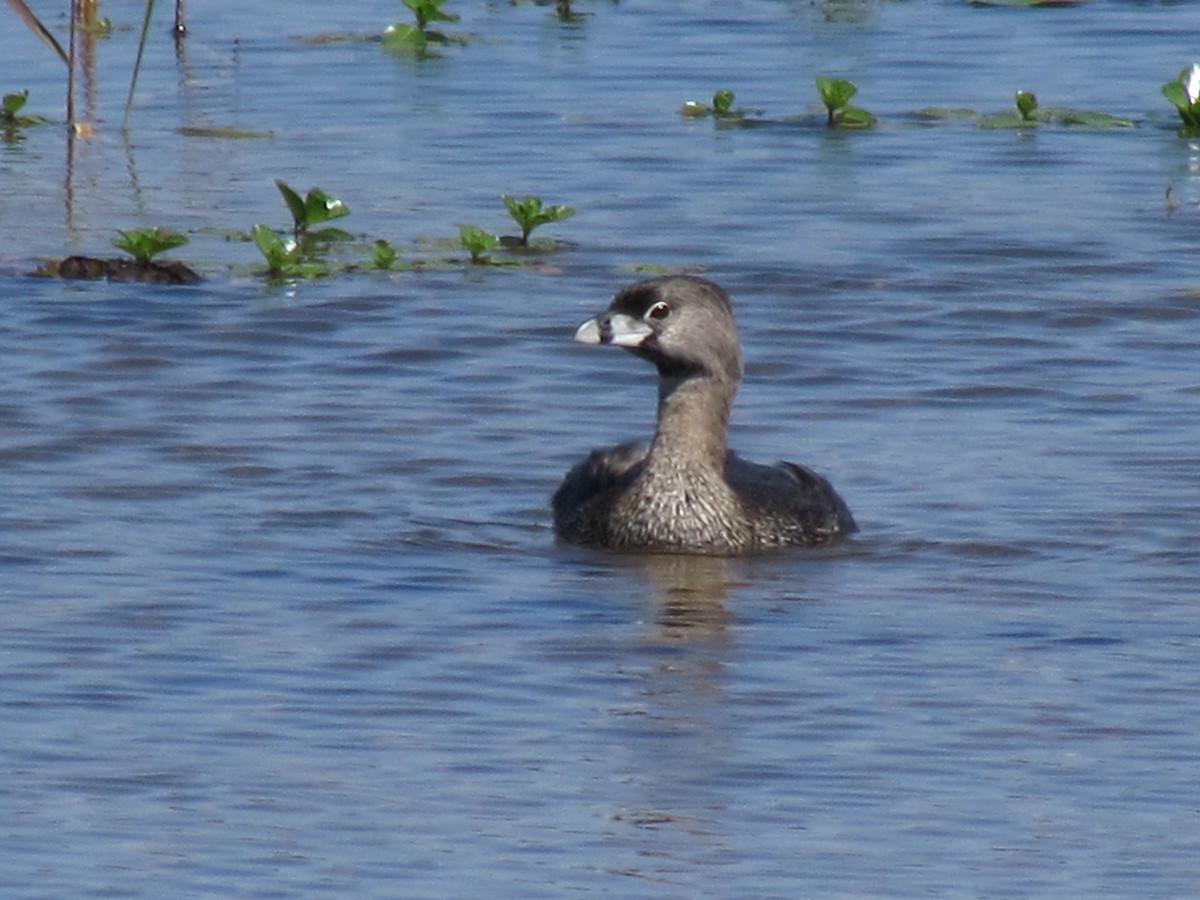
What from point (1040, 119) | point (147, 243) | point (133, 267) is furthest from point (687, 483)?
point (1040, 119)

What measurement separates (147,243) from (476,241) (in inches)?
62.8

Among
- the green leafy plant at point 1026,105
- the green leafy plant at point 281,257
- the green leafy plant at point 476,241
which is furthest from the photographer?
the green leafy plant at point 1026,105

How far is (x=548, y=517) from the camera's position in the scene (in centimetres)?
1128

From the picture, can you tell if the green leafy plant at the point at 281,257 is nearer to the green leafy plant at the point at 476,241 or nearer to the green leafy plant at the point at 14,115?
the green leafy plant at the point at 476,241

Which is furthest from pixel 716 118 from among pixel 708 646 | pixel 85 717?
pixel 85 717

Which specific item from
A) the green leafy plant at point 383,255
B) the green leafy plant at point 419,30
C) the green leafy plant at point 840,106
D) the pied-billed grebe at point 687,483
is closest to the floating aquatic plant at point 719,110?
the green leafy plant at point 840,106

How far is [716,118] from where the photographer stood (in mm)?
18812

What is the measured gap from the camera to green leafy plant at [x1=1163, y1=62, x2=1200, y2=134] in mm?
17891

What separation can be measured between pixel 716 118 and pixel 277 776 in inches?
459

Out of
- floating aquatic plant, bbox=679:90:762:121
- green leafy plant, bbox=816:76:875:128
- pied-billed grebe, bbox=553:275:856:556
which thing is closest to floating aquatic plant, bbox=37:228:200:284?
pied-billed grebe, bbox=553:275:856:556

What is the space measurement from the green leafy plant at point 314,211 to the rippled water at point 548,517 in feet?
1.20

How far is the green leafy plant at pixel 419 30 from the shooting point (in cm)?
2103

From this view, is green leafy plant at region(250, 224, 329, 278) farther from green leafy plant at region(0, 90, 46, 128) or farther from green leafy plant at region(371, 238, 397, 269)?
green leafy plant at region(0, 90, 46, 128)

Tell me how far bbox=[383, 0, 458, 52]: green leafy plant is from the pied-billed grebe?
33.8 feet
